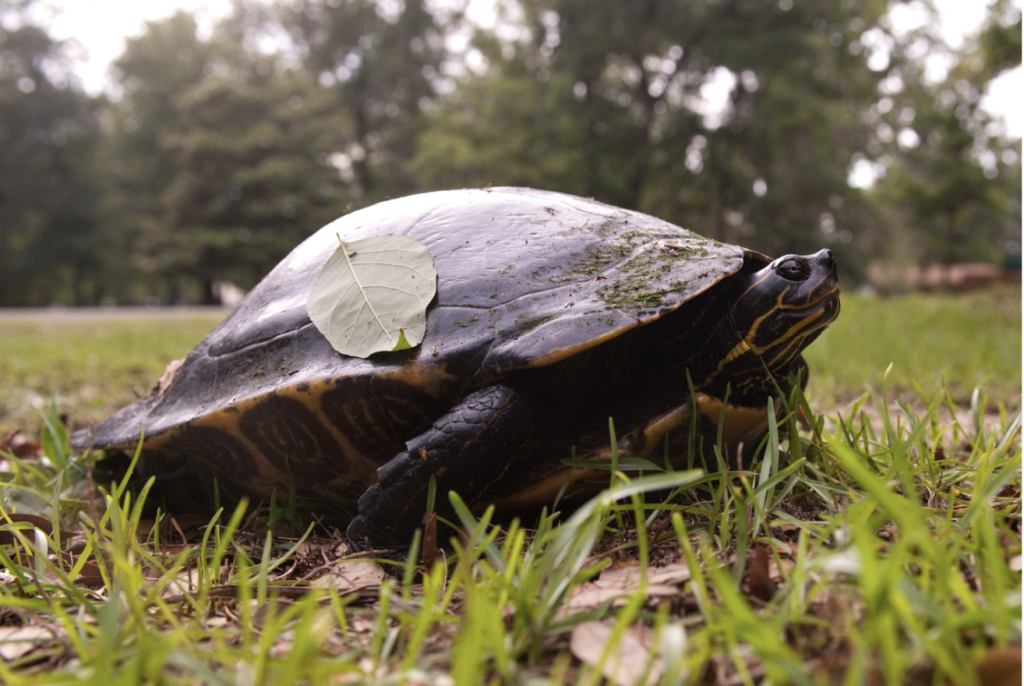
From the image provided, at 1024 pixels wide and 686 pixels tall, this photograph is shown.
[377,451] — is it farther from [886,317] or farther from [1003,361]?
[886,317]

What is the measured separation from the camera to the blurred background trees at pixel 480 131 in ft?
52.4

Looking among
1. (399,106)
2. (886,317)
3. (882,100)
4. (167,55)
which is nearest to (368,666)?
(886,317)

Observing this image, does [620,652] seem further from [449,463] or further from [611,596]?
[449,463]

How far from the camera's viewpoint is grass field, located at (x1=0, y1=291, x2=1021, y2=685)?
66cm

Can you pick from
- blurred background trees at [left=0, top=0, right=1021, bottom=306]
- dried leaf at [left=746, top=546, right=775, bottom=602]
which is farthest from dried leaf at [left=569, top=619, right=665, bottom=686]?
blurred background trees at [left=0, top=0, right=1021, bottom=306]

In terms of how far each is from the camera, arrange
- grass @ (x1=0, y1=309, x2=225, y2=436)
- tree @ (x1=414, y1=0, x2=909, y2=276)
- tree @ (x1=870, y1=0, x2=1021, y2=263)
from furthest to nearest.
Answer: tree @ (x1=414, y1=0, x2=909, y2=276) → tree @ (x1=870, y1=0, x2=1021, y2=263) → grass @ (x1=0, y1=309, x2=225, y2=436)

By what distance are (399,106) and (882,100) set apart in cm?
1598

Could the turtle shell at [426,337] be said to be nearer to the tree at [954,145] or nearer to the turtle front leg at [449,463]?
the turtle front leg at [449,463]

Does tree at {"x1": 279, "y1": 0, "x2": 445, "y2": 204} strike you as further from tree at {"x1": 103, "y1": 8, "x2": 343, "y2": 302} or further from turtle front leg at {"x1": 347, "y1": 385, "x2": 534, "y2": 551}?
turtle front leg at {"x1": 347, "y1": 385, "x2": 534, "y2": 551}

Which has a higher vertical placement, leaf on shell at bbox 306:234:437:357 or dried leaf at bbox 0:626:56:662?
leaf on shell at bbox 306:234:437:357

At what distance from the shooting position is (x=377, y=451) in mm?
1370

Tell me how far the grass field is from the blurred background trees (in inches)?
472

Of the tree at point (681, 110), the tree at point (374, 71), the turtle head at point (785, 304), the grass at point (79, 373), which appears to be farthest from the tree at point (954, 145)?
the tree at point (374, 71)

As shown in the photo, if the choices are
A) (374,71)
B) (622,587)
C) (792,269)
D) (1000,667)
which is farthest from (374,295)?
(374,71)
